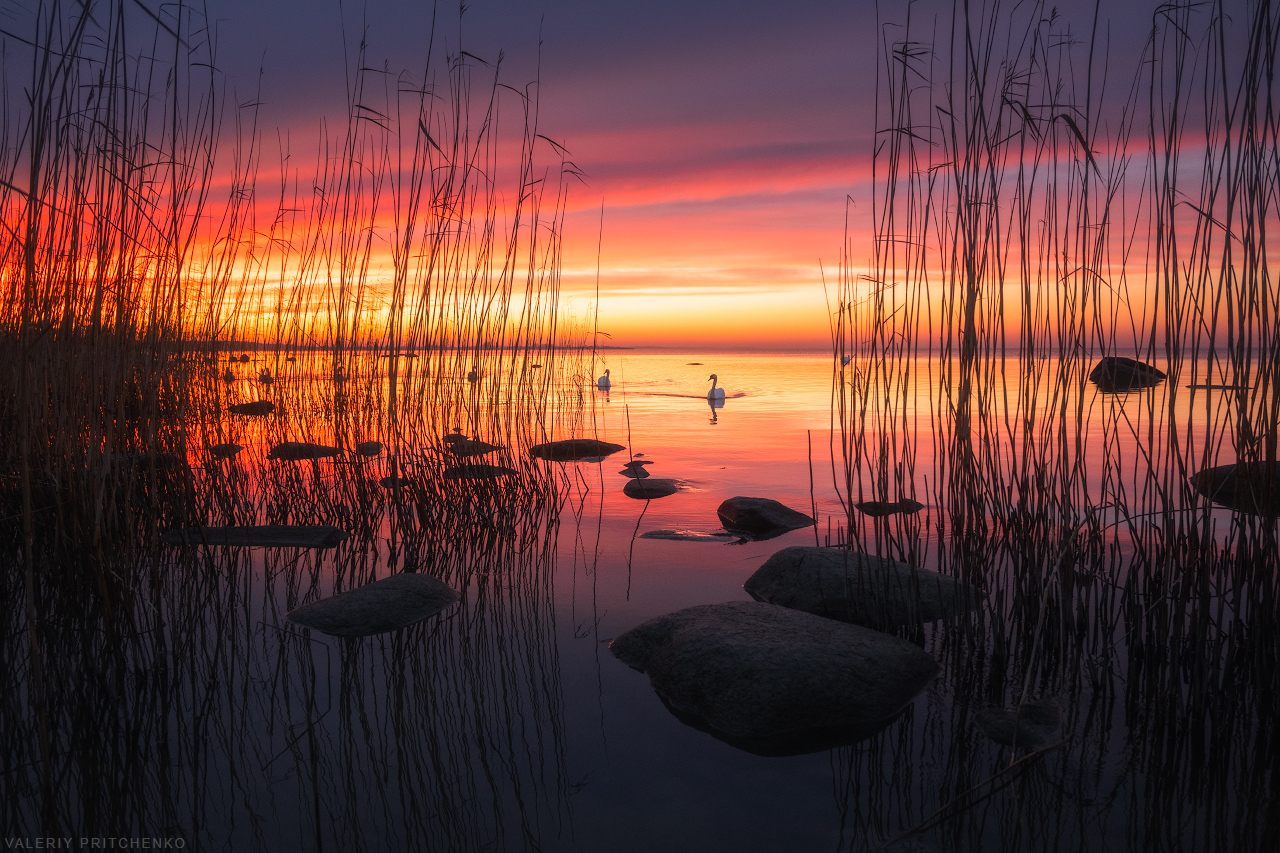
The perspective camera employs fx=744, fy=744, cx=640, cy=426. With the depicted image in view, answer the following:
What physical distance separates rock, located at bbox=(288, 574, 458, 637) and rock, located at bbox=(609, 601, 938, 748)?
62cm

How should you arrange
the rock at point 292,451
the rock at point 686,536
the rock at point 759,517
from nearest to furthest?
the rock at point 686,536 → the rock at point 759,517 → the rock at point 292,451

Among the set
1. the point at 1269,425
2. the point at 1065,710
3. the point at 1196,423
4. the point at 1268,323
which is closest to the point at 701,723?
the point at 1065,710

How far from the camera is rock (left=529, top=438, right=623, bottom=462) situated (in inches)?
181

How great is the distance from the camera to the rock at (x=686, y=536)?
2947 mm

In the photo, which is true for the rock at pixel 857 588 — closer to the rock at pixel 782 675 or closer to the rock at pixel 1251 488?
the rock at pixel 782 675

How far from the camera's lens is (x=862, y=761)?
143 cm

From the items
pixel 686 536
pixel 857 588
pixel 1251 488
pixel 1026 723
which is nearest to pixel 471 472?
pixel 686 536

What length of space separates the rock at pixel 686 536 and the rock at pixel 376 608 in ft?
3.36

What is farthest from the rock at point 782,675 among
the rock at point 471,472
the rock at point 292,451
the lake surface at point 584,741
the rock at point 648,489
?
the rock at point 292,451

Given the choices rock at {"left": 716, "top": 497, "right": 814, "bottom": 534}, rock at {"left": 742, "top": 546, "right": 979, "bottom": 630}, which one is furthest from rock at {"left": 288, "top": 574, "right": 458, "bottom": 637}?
rock at {"left": 716, "top": 497, "right": 814, "bottom": 534}

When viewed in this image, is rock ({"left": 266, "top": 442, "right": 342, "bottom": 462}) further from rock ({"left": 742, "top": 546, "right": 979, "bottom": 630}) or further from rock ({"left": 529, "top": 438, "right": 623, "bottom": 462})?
rock ({"left": 742, "top": 546, "right": 979, "bottom": 630})

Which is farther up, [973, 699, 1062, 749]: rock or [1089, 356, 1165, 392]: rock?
[1089, 356, 1165, 392]: rock

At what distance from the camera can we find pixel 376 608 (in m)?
1.98

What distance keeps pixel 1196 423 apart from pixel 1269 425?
20.0 feet
